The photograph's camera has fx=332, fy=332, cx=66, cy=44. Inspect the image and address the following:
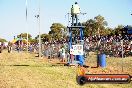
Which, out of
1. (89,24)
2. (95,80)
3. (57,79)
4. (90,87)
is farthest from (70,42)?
(89,24)

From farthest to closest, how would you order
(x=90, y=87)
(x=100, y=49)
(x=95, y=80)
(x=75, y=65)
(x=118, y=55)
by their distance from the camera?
(x=100, y=49)
(x=118, y=55)
(x=75, y=65)
(x=90, y=87)
(x=95, y=80)

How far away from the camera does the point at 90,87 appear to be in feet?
49.5

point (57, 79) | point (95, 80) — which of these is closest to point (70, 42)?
point (57, 79)

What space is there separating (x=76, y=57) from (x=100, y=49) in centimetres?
1673

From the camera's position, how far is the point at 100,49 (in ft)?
138

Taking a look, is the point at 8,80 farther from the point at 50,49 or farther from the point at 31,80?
the point at 50,49

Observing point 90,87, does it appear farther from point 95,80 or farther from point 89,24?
point 89,24

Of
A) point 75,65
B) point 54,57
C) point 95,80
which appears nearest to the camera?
point 95,80

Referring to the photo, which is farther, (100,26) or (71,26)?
(100,26)

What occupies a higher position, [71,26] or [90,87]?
[71,26]

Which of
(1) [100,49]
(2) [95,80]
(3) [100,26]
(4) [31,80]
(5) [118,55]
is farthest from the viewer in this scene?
(3) [100,26]

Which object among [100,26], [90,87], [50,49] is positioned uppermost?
[100,26]

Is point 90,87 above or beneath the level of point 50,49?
beneath

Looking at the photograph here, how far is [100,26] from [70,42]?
2625 inches
